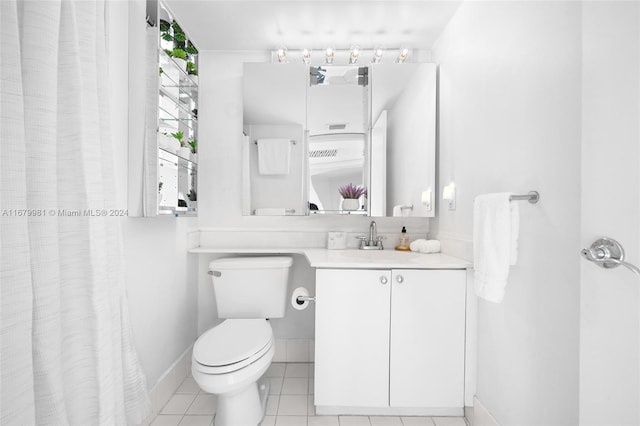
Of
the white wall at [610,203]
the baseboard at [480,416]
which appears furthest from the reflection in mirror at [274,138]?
the white wall at [610,203]

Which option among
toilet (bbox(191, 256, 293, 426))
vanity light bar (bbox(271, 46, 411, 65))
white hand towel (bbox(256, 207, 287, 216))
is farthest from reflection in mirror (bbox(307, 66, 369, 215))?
toilet (bbox(191, 256, 293, 426))

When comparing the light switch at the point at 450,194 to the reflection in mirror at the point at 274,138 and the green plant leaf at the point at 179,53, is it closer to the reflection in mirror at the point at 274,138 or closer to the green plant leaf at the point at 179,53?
the reflection in mirror at the point at 274,138

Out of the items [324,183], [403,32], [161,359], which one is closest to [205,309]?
[161,359]

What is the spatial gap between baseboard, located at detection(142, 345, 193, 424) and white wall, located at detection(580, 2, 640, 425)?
1.85 m

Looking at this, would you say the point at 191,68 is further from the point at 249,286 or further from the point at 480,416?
the point at 480,416

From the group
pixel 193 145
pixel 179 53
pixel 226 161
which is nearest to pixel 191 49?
pixel 179 53

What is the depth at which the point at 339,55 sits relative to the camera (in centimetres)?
234

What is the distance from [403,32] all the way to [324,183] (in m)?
1.11

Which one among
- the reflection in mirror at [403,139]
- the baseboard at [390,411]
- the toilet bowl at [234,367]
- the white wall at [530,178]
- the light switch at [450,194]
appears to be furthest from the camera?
the reflection in mirror at [403,139]

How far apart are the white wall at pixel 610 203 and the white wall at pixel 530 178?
7.2 inches

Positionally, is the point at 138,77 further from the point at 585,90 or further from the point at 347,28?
the point at 585,90

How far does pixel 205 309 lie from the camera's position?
238 cm

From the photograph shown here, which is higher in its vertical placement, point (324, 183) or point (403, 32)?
point (403, 32)

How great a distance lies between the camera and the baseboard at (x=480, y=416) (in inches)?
58.0
